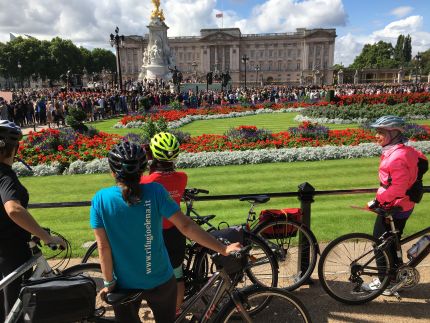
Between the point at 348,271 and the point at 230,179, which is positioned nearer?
the point at 348,271

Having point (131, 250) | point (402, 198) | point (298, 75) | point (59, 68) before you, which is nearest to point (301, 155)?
point (402, 198)

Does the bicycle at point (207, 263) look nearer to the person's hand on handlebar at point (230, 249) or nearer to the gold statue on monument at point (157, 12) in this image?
the person's hand on handlebar at point (230, 249)

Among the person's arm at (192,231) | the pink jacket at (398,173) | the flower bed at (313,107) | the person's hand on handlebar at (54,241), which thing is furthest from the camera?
the flower bed at (313,107)

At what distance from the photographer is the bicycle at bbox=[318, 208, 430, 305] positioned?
4016mm

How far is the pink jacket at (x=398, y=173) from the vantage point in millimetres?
3836

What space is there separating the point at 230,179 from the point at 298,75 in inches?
4836

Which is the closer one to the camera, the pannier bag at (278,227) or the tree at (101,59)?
the pannier bag at (278,227)

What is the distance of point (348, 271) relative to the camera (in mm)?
4285

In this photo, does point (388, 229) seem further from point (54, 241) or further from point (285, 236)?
point (54, 241)

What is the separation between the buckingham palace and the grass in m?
113

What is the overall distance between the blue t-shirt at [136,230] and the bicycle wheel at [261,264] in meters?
1.58

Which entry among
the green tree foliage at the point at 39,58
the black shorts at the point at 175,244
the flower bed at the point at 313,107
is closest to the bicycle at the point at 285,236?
the black shorts at the point at 175,244

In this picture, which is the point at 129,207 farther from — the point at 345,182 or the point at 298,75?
the point at 298,75

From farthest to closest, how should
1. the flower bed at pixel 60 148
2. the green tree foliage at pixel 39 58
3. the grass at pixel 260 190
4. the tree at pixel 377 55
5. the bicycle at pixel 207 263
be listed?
1. the tree at pixel 377 55
2. the green tree foliage at pixel 39 58
3. the flower bed at pixel 60 148
4. the grass at pixel 260 190
5. the bicycle at pixel 207 263
